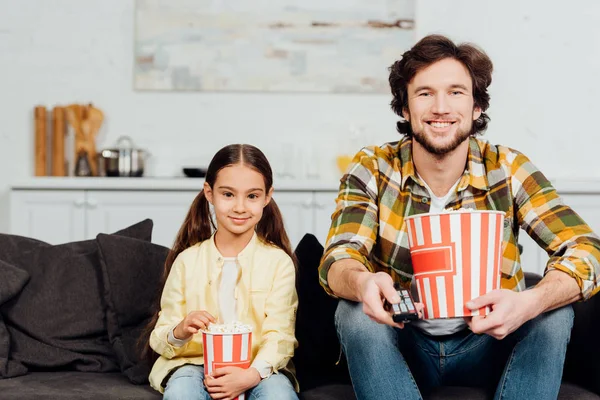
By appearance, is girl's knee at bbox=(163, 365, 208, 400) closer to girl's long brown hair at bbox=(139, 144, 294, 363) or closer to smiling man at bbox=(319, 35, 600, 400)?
girl's long brown hair at bbox=(139, 144, 294, 363)

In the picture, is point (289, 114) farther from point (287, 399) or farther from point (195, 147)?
point (287, 399)

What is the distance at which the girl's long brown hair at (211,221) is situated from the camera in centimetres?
212

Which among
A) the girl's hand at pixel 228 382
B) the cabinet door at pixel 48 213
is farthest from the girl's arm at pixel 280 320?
the cabinet door at pixel 48 213

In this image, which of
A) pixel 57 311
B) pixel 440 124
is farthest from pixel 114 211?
pixel 440 124

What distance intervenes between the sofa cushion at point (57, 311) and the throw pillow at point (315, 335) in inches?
19.6

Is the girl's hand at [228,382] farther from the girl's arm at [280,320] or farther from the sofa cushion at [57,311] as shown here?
the sofa cushion at [57,311]

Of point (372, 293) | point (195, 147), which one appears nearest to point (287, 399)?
point (372, 293)

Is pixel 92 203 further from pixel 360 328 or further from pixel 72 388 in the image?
pixel 360 328

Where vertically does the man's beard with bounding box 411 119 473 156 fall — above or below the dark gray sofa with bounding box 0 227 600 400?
above

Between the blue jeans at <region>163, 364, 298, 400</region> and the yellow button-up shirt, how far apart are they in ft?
0.15

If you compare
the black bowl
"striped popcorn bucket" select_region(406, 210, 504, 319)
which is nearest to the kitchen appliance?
the black bowl

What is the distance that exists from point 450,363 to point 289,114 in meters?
2.90

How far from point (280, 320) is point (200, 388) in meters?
0.27

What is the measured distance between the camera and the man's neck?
6.60 feet
